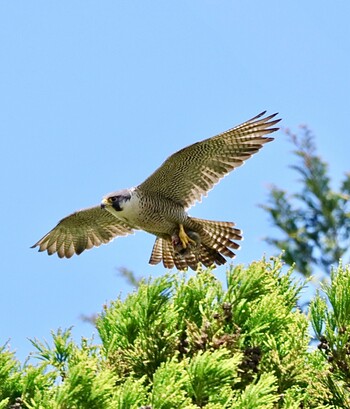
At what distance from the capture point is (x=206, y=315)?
3.05 m

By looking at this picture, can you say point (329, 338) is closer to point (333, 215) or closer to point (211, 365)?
point (211, 365)

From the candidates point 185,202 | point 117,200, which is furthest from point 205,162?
point 117,200

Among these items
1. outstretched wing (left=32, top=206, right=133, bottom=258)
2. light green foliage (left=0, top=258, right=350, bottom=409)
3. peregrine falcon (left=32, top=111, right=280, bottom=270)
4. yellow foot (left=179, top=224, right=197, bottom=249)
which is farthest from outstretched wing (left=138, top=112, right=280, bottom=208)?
light green foliage (left=0, top=258, right=350, bottom=409)

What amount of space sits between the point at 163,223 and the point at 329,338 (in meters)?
5.35

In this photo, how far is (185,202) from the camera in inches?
337

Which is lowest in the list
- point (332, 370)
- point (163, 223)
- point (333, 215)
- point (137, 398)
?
point (137, 398)

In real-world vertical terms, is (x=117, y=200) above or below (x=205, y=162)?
below

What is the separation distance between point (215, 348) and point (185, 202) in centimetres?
565

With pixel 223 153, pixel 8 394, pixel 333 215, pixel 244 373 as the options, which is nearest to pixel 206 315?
pixel 244 373

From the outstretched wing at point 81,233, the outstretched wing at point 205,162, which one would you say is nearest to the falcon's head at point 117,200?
the outstretched wing at point 205,162

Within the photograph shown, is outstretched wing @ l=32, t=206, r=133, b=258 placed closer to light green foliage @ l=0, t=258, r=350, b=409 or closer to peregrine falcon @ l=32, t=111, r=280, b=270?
peregrine falcon @ l=32, t=111, r=280, b=270

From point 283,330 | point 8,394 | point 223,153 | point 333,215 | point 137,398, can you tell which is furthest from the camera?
point 333,215

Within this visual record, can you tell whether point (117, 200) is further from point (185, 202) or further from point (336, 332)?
point (336, 332)

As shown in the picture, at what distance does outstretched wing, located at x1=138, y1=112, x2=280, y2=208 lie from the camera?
7.88m
